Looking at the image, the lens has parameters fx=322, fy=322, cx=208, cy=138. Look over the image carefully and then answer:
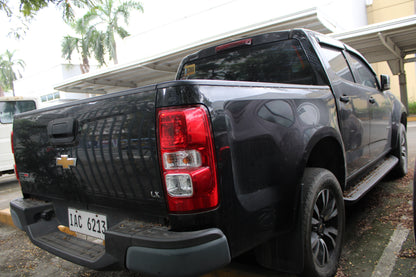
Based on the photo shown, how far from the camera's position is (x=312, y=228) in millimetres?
2146

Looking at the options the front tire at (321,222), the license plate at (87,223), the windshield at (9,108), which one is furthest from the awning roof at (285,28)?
the license plate at (87,223)

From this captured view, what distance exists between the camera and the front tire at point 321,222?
1.99 meters

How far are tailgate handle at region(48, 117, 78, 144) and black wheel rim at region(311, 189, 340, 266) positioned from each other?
5.33 feet

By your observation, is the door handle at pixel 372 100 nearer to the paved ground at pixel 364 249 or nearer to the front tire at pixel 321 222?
the paved ground at pixel 364 249

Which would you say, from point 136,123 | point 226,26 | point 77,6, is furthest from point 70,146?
point 226,26

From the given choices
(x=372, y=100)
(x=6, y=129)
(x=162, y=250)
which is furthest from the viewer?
(x=6, y=129)

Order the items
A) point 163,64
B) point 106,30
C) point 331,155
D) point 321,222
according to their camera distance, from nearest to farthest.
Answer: point 321,222
point 331,155
point 163,64
point 106,30

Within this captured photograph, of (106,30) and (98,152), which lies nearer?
(98,152)

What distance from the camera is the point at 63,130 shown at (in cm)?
209

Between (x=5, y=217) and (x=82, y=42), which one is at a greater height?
(x=82, y=42)

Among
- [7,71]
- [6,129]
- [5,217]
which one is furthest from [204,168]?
Result: [7,71]

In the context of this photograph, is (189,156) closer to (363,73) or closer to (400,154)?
(363,73)

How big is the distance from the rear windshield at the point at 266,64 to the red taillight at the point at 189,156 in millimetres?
1449

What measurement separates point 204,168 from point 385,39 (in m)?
12.3
